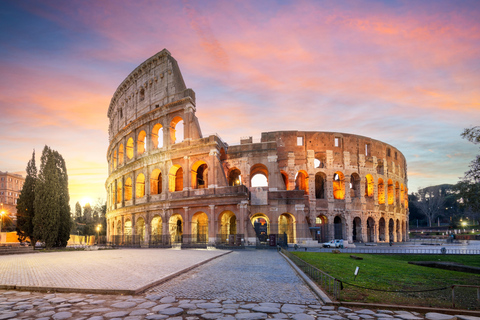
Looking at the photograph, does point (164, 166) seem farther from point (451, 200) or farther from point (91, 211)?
point (451, 200)

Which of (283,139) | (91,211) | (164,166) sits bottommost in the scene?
(91,211)

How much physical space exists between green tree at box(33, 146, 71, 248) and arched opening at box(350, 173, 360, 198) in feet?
118

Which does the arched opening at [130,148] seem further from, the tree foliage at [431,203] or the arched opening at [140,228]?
the tree foliage at [431,203]

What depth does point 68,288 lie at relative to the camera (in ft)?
28.0

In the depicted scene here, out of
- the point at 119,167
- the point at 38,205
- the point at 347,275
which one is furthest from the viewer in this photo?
the point at 119,167

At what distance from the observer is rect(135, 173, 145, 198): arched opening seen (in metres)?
41.0

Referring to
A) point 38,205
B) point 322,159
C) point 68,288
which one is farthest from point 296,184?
point 68,288

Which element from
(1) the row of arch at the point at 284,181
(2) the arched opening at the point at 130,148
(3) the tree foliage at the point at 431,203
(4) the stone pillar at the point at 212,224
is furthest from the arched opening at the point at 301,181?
(3) the tree foliage at the point at 431,203

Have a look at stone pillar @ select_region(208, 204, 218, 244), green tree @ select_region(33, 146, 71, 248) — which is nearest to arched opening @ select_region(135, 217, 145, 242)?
green tree @ select_region(33, 146, 71, 248)

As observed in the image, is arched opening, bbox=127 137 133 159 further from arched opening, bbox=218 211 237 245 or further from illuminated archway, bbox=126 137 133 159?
arched opening, bbox=218 211 237 245

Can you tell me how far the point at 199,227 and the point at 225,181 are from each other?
7033 mm

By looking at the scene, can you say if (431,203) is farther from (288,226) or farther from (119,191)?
(119,191)

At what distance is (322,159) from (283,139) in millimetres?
6004

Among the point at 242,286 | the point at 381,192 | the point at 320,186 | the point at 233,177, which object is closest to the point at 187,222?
the point at 233,177
